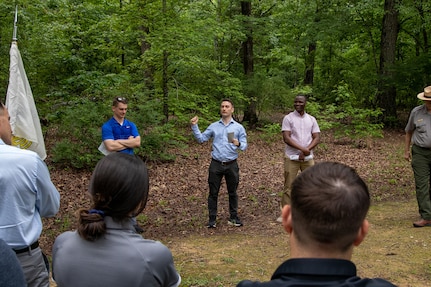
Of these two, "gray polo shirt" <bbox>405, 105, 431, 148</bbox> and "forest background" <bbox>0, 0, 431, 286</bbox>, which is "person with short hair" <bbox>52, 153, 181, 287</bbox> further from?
"gray polo shirt" <bbox>405, 105, 431, 148</bbox>

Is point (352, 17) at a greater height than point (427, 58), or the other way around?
point (352, 17)

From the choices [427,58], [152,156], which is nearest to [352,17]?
[427,58]

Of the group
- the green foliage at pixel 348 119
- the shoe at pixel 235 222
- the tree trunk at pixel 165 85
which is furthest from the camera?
the green foliage at pixel 348 119

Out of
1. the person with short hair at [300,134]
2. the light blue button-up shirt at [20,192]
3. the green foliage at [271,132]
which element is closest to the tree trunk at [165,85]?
the green foliage at [271,132]

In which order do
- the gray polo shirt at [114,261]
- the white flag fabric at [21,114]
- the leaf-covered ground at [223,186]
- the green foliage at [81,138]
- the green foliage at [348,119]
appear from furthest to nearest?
the green foliage at [348,119] < the green foliage at [81,138] < the leaf-covered ground at [223,186] < the white flag fabric at [21,114] < the gray polo shirt at [114,261]

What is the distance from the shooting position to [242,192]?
28.7 feet

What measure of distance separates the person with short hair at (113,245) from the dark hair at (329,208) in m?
0.69

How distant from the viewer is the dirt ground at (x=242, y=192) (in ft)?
21.6

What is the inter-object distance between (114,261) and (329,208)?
0.94 m

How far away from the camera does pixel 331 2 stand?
661 inches

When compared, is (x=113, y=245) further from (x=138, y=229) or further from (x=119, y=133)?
(x=138, y=229)

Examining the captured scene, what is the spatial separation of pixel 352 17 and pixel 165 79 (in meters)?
9.04

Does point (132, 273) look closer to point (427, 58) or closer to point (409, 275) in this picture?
point (409, 275)

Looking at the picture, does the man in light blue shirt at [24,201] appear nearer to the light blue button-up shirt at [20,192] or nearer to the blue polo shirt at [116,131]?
the light blue button-up shirt at [20,192]
